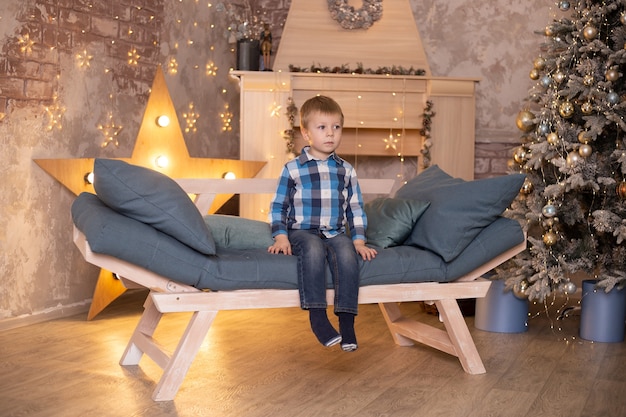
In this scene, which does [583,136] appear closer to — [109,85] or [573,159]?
[573,159]

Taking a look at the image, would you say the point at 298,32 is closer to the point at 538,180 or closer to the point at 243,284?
the point at 538,180

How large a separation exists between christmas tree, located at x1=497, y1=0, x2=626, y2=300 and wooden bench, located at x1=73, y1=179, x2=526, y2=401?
0.82 metres

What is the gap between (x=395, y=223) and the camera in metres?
3.33

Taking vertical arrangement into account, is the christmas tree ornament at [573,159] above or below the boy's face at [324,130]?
below

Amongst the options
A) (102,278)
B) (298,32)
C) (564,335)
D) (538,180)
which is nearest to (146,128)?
(102,278)

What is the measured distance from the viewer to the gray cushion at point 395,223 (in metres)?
3.32

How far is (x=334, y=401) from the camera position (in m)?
2.73

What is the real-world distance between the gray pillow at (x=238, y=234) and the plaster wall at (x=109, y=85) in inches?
50.5

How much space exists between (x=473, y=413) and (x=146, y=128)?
8.40 ft

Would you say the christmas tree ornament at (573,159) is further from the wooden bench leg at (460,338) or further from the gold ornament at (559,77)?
the wooden bench leg at (460,338)

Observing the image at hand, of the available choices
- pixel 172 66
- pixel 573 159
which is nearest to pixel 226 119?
pixel 172 66

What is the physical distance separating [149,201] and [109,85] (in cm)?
210

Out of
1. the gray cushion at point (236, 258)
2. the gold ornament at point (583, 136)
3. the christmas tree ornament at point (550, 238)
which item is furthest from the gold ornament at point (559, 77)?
the gray cushion at point (236, 258)

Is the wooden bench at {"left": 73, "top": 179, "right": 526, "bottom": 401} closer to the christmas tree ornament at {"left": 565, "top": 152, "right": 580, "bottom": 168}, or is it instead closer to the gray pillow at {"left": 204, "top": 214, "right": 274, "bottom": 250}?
the gray pillow at {"left": 204, "top": 214, "right": 274, "bottom": 250}
